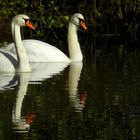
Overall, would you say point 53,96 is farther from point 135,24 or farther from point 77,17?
point 135,24

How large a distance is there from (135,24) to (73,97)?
1610 centimetres

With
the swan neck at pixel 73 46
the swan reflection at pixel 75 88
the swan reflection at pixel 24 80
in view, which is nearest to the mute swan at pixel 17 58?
the swan reflection at pixel 24 80

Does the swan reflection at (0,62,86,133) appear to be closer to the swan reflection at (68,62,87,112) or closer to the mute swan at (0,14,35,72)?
the swan reflection at (68,62,87,112)

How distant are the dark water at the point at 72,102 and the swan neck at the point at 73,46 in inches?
59.6

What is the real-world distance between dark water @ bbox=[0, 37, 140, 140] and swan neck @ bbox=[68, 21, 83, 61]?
59.6 inches

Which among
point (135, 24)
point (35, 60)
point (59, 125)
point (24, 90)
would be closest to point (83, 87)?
point (24, 90)

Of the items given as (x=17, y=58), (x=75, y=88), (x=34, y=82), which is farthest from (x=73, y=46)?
(x=75, y=88)

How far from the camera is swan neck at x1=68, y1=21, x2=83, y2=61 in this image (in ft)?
73.3

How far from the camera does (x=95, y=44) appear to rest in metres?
26.5

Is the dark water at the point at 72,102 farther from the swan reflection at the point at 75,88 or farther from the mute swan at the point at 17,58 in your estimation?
the mute swan at the point at 17,58

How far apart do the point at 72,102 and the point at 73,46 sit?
28.4 feet

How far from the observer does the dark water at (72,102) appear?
472 inches

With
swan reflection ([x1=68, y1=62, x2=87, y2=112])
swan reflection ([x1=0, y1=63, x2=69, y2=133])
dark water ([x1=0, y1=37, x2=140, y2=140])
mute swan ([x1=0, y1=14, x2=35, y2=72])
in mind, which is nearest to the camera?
dark water ([x1=0, y1=37, x2=140, y2=140])

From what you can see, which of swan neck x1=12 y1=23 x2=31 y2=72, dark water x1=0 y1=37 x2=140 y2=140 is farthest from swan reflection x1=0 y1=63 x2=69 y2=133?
swan neck x1=12 y1=23 x2=31 y2=72
